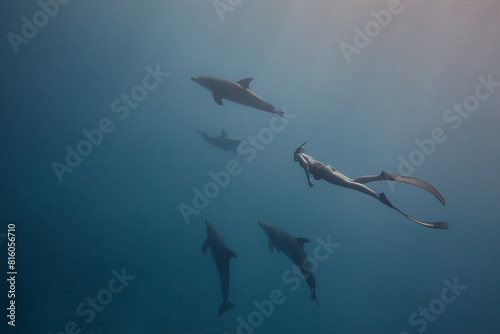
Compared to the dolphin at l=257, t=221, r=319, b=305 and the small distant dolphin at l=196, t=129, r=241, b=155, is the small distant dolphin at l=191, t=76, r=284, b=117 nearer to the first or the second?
the dolphin at l=257, t=221, r=319, b=305

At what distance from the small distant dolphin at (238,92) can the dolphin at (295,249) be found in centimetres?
420

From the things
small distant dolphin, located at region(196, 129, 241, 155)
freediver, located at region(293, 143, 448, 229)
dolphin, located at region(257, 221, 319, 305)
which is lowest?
dolphin, located at region(257, 221, 319, 305)

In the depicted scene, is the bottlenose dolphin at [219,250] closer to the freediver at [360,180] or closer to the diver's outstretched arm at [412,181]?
the freediver at [360,180]

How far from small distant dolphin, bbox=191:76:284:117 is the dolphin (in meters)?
4.20

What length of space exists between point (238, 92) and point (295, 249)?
5619 mm

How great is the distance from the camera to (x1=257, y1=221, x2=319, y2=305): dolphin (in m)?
8.80

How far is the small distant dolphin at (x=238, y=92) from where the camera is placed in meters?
8.29

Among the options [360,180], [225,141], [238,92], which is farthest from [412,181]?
[225,141]

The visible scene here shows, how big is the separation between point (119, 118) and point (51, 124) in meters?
7.23

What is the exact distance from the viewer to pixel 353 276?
31078 millimetres

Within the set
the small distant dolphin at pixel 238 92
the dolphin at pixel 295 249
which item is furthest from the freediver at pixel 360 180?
the dolphin at pixel 295 249

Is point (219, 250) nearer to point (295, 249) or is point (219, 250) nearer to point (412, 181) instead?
point (295, 249)

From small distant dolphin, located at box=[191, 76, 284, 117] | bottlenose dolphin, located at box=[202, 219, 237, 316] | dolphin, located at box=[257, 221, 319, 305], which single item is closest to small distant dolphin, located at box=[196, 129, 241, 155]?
bottlenose dolphin, located at box=[202, 219, 237, 316]

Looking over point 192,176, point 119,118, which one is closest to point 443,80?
point 192,176
